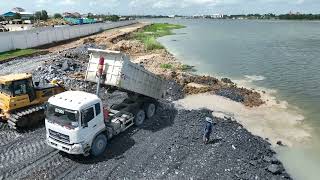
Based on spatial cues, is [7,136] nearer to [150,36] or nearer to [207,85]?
[207,85]

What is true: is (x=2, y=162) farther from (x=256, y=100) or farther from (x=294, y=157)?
(x=256, y=100)

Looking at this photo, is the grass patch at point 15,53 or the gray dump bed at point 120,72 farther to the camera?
the grass patch at point 15,53

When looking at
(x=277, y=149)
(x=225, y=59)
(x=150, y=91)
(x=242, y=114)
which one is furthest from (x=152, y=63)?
(x=277, y=149)

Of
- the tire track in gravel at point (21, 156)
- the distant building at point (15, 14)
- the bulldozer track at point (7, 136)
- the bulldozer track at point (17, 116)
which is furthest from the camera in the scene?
the distant building at point (15, 14)

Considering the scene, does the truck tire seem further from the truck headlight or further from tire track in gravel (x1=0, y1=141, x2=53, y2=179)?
the truck headlight

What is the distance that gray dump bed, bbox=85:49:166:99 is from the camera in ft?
57.8

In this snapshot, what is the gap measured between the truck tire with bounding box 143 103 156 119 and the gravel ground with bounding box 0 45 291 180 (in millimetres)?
299

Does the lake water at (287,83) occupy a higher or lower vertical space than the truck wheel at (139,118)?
lower

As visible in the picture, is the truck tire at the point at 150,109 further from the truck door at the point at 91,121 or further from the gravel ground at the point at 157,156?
the truck door at the point at 91,121

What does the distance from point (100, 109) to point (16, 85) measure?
A: 5.71 meters

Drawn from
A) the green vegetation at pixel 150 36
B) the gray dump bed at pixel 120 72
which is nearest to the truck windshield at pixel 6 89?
the gray dump bed at pixel 120 72

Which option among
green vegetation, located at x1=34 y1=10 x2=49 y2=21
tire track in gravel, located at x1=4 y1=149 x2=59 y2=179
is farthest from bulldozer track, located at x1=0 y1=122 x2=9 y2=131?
green vegetation, located at x1=34 y1=10 x2=49 y2=21

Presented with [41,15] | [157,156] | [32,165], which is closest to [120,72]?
[157,156]

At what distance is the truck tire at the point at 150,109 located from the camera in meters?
20.6
